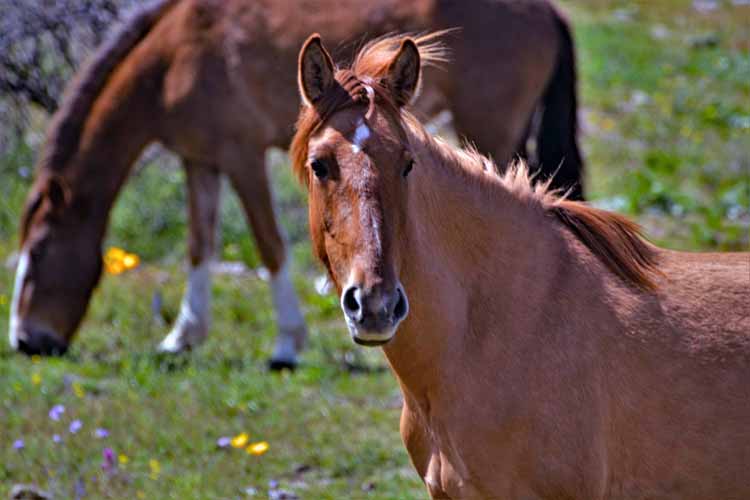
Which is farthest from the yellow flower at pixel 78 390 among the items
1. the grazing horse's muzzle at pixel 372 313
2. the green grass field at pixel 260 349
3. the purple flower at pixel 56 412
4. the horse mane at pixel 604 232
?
the grazing horse's muzzle at pixel 372 313

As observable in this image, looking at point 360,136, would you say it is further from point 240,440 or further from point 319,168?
point 240,440

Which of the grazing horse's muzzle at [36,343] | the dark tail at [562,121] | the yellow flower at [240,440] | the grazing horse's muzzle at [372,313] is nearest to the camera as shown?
the grazing horse's muzzle at [372,313]

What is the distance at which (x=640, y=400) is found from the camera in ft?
12.4

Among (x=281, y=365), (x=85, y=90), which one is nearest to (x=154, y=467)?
(x=281, y=365)

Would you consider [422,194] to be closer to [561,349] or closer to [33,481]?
[561,349]

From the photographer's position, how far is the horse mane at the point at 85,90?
24.6ft

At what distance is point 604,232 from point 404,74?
0.81 meters

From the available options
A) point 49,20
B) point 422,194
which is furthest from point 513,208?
point 49,20

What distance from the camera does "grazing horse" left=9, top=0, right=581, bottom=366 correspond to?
7340 mm

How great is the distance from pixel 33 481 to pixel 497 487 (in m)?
2.44

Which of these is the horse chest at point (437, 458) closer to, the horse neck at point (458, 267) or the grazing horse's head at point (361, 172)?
the horse neck at point (458, 267)

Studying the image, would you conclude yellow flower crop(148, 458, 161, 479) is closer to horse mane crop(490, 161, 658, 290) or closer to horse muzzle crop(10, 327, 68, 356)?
horse muzzle crop(10, 327, 68, 356)

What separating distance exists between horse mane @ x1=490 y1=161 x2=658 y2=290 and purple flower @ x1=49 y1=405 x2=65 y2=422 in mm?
2814

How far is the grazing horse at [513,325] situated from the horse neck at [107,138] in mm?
3820
